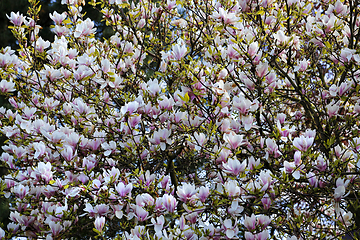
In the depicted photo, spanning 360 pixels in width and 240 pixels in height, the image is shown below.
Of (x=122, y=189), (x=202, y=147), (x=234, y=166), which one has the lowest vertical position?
(x=234, y=166)

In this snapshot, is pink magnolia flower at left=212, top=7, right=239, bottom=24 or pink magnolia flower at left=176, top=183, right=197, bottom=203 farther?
pink magnolia flower at left=212, top=7, right=239, bottom=24

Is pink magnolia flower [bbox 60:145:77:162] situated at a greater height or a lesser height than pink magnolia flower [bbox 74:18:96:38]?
A: lesser

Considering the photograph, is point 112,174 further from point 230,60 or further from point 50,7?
point 50,7

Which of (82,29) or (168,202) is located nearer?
(168,202)

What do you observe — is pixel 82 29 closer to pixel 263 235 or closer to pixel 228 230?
pixel 228 230

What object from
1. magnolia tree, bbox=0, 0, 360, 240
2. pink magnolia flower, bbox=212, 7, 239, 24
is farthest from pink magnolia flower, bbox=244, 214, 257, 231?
pink magnolia flower, bbox=212, 7, 239, 24

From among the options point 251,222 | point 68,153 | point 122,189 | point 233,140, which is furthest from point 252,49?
point 68,153

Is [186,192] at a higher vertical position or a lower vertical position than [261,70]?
lower

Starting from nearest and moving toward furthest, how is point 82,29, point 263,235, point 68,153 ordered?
point 263,235 < point 68,153 < point 82,29

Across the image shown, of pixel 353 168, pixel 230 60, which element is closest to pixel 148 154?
pixel 230 60

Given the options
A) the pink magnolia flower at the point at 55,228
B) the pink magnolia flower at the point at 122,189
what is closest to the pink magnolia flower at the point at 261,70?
the pink magnolia flower at the point at 122,189

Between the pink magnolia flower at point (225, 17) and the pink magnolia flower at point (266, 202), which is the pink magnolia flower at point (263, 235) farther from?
the pink magnolia flower at point (225, 17)

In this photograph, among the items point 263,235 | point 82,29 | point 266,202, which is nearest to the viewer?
point 263,235

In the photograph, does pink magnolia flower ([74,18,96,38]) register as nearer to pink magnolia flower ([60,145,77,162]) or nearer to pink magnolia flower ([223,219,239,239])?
pink magnolia flower ([60,145,77,162])
